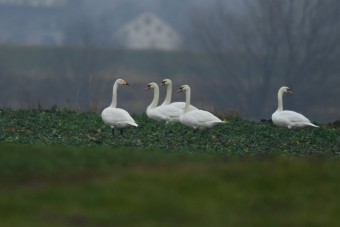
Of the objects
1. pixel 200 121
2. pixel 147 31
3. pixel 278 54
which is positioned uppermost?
pixel 147 31

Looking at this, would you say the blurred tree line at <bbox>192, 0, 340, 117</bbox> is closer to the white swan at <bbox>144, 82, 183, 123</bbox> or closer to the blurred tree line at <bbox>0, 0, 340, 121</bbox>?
the blurred tree line at <bbox>0, 0, 340, 121</bbox>

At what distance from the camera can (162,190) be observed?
19.7 meters

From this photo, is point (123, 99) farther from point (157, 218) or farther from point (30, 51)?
point (157, 218)

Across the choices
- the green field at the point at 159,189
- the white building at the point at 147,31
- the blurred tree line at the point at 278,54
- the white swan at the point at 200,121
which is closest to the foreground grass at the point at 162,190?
the green field at the point at 159,189

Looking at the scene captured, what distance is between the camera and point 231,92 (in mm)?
96812

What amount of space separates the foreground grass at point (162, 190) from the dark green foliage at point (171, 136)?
499cm

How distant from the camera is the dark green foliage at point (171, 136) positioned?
93.9ft

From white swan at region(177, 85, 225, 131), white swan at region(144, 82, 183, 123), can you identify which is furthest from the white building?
white swan at region(177, 85, 225, 131)

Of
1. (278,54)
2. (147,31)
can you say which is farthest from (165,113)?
(147,31)

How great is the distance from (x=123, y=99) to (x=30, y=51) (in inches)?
678

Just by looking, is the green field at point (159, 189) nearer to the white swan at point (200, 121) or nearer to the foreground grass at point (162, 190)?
the foreground grass at point (162, 190)

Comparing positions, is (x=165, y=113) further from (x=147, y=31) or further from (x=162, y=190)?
(x=147, y=31)

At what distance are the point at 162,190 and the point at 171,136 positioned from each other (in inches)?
469

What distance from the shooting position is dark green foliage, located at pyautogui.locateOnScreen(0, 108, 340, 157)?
28625 millimetres
